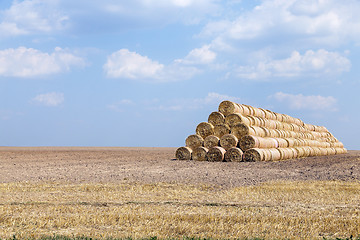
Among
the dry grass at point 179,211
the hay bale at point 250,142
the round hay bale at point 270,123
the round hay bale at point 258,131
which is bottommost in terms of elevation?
the dry grass at point 179,211

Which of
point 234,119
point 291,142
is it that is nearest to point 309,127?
point 291,142

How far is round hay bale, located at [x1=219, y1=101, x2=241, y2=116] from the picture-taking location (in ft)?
74.3

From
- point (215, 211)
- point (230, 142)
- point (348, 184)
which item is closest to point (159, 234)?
point (215, 211)

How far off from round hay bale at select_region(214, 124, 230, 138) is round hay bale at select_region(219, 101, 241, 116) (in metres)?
0.93

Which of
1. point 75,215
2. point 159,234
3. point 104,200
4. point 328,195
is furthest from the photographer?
point 328,195

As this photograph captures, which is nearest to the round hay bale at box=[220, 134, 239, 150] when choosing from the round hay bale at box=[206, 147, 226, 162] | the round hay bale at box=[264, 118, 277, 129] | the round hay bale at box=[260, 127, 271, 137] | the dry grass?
the round hay bale at box=[206, 147, 226, 162]

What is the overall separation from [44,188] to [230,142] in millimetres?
11630

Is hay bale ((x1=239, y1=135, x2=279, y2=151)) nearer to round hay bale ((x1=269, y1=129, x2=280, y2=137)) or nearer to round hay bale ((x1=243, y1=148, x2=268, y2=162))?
round hay bale ((x1=243, y1=148, x2=268, y2=162))

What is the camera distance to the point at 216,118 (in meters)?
22.6

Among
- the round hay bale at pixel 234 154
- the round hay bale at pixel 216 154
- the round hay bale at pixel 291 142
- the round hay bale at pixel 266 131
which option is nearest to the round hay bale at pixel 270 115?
the round hay bale at pixel 291 142

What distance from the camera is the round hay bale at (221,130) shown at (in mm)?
22172

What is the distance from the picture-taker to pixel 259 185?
12.4m

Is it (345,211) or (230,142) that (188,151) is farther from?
(345,211)

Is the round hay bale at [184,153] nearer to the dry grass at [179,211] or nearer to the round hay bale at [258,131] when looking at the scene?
the round hay bale at [258,131]
